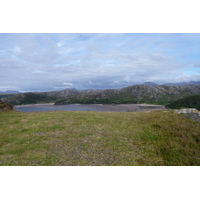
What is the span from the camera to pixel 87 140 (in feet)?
43.0

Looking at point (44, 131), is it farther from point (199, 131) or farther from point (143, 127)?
point (199, 131)

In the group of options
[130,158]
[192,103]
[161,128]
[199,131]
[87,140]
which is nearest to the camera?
[130,158]

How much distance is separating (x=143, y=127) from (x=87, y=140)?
28.5ft

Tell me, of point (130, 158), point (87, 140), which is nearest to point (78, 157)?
point (87, 140)

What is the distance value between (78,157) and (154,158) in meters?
6.22

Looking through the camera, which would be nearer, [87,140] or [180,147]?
[180,147]

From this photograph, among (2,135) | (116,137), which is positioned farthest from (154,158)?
(2,135)

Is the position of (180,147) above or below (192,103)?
above

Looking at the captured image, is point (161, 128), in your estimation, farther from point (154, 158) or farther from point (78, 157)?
point (78, 157)

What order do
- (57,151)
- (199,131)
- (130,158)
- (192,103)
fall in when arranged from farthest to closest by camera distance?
(192,103)
(199,131)
(57,151)
(130,158)

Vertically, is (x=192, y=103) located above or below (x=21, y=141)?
below

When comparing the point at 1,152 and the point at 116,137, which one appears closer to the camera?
the point at 1,152

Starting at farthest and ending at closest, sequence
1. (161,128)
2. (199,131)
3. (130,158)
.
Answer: (161,128)
(199,131)
(130,158)

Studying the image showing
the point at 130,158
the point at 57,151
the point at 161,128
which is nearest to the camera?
the point at 130,158
